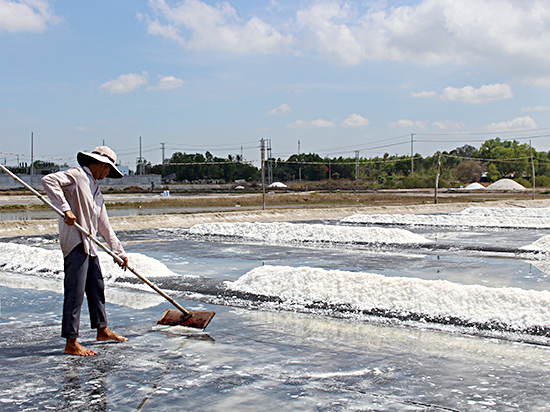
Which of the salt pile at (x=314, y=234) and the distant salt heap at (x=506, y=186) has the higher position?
the distant salt heap at (x=506, y=186)

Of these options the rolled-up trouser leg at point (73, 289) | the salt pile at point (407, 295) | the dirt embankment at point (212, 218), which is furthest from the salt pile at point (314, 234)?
the rolled-up trouser leg at point (73, 289)

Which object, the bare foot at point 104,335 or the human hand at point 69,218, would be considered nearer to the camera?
the human hand at point 69,218

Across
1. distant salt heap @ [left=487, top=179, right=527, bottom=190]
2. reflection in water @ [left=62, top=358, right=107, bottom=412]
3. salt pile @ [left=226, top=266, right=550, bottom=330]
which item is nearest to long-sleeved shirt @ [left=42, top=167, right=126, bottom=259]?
reflection in water @ [left=62, top=358, right=107, bottom=412]

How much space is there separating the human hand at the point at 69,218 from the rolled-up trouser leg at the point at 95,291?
460 millimetres

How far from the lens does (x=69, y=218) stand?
376cm

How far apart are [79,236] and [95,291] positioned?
472 mm

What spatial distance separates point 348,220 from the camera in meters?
20.3

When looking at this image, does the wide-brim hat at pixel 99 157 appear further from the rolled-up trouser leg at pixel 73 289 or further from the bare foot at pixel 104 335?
the bare foot at pixel 104 335

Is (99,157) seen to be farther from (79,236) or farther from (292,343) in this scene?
(292,343)

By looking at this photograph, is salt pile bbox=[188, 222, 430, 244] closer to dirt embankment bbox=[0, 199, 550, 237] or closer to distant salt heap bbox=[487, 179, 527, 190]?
dirt embankment bbox=[0, 199, 550, 237]

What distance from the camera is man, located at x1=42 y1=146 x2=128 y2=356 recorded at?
155 inches

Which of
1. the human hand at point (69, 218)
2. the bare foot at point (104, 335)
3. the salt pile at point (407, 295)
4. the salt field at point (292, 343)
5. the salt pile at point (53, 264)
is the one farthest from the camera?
the salt pile at point (53, 264)

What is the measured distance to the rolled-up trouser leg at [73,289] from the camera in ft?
13.0

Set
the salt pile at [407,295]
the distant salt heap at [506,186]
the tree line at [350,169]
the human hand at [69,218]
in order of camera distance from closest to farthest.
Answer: the human hand at [69,218], the salt pile at [407,295], the distant salt heap at [506,186], the tree line at [350,169]
